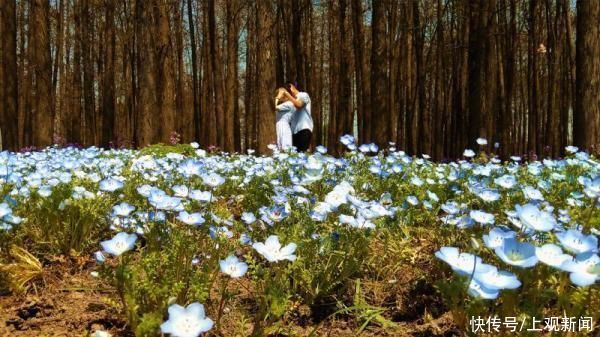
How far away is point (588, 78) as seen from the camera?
730 cm

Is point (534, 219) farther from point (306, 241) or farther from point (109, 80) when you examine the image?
point (109, 80)

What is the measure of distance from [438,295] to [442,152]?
49.2 ft

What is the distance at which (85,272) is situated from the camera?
2.53m

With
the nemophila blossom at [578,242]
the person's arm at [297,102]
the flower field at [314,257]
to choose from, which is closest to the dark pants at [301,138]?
the person's arm at [297,102]

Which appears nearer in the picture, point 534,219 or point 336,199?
point 534,219

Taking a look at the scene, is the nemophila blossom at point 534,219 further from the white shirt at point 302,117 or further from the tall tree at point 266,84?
the tall tree at point 266,84

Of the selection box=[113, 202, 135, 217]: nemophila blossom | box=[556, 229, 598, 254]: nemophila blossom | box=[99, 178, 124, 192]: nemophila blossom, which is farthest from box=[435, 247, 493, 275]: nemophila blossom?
box=[99, 178, 124, 192]: nemophila blossom

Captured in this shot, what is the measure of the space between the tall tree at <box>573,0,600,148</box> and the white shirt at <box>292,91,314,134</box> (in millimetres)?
3957

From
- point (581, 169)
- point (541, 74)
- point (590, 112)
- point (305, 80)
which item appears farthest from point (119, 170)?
point (541, 74)

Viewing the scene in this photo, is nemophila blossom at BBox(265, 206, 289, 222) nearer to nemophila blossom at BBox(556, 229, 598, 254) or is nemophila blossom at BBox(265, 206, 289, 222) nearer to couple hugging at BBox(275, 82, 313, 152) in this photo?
nemophila blossom at BBox(556, 229, 598, 254)

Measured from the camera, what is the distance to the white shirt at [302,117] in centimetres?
869

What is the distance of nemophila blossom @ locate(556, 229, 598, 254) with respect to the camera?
1.42m

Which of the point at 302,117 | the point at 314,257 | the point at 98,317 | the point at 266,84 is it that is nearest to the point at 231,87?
the point at 266,84

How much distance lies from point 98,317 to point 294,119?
7.05 m
